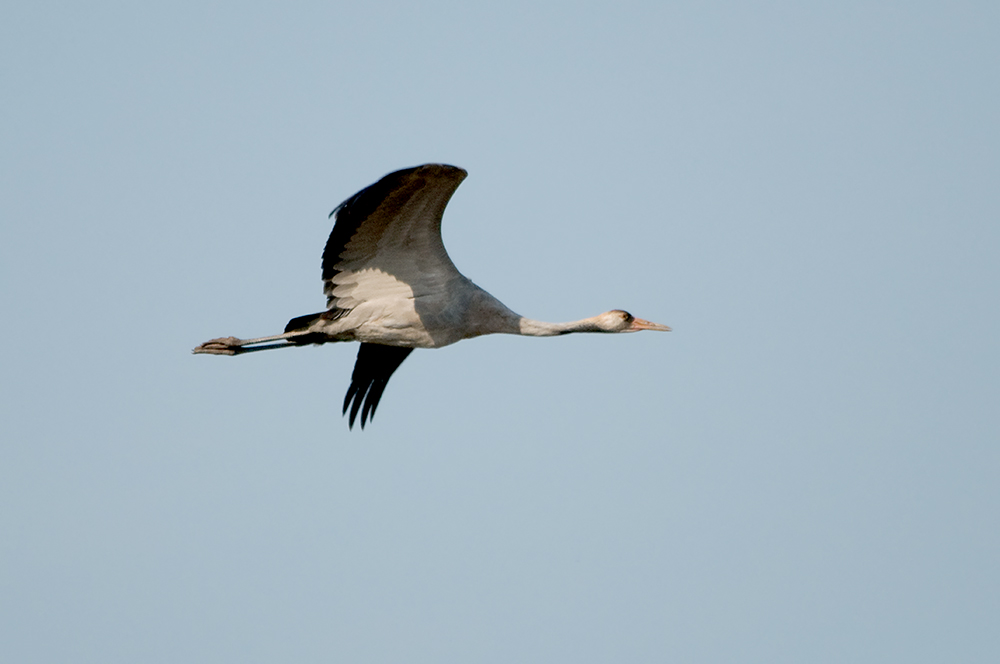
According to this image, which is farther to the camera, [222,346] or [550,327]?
[222,346]

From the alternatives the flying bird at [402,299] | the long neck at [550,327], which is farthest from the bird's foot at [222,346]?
the long neck at [550,327]

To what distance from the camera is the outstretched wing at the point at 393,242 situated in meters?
13.2

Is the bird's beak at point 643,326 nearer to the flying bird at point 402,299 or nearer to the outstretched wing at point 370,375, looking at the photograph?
the flying bird at point 402,299

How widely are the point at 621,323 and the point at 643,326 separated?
259 mm

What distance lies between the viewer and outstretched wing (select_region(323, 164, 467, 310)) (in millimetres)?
13164

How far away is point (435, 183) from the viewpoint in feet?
43.3

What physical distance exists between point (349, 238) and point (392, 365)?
10.3ft

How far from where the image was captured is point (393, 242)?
14.2m

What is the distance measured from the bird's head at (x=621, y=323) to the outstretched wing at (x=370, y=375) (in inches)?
118

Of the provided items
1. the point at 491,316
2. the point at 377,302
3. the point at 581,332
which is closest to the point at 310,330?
the point at 377,302

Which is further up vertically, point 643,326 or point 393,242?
point 393,242

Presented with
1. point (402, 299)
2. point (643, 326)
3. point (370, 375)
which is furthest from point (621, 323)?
point (370, 375)

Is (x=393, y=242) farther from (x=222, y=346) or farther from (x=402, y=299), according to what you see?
(x=222, y=346)

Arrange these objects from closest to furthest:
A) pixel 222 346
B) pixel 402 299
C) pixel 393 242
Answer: pixel 393 242 → pixel 402 299 → pixel 222 346
